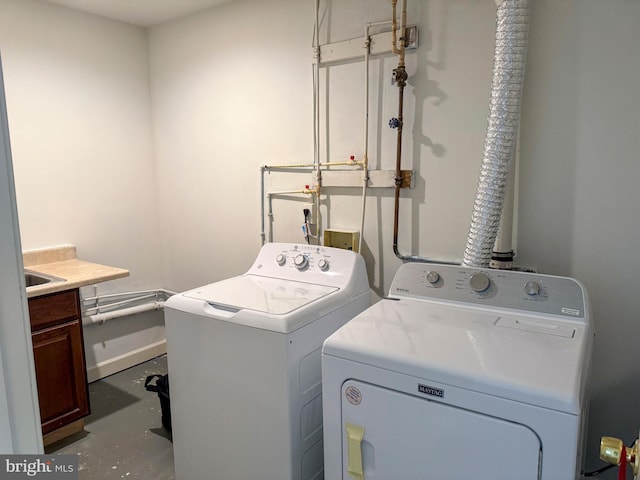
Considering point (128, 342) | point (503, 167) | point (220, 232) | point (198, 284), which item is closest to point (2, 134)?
point (503, 167)

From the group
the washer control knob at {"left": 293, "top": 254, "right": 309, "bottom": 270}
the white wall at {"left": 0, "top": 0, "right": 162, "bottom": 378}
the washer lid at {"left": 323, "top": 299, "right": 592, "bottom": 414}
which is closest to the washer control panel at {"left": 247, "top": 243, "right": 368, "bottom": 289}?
the washer control knob at {"left": 293, "top": 254, "right": 309, "bottom": 270}

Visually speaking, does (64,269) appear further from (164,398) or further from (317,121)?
(317,121)

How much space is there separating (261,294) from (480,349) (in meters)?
0.94

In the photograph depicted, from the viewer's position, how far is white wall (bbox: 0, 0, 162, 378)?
2553mm

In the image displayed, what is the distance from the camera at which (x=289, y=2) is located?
7.84 ft

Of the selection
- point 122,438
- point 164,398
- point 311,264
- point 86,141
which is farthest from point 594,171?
point 86,141

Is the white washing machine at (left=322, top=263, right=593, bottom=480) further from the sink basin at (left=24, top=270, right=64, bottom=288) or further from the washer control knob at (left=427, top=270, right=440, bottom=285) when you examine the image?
the sink basin at (left=24, top=270, right=64, bottom=288)

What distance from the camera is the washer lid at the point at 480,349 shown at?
3.51 feet

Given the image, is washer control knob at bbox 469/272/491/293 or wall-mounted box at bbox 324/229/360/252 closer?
washer control knob at bbox 469/272/491/293

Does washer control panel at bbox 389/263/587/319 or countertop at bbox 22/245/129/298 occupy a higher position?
washer control panel at bbox 389/263/587/319

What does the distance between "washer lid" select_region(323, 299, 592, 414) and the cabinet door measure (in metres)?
1.66

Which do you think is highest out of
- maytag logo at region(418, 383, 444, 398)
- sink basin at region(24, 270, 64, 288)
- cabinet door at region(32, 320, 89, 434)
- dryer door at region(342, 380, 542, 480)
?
sink basin at region(24, 270, 64, 288)

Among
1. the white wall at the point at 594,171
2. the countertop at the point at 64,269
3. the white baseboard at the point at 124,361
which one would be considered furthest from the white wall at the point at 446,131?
the white baseboard at the point at 124,361

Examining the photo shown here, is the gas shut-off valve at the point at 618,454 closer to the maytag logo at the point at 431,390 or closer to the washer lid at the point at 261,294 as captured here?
the maytag logo at the point at 431,390
